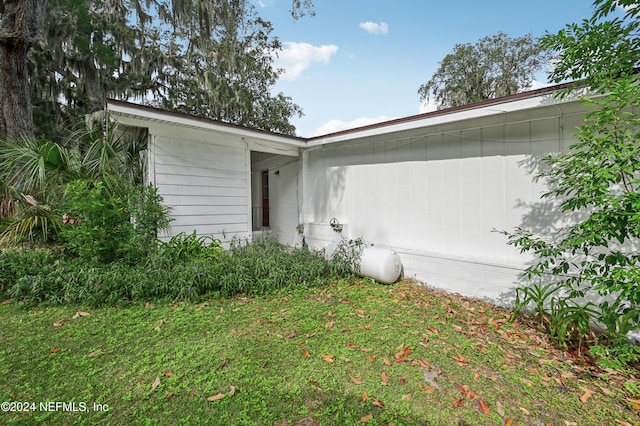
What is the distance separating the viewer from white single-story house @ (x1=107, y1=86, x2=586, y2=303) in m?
3.91

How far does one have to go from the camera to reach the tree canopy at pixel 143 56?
8.01 meters

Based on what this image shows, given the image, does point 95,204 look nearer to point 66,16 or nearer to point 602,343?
point 602,343

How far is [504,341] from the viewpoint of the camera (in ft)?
9.95

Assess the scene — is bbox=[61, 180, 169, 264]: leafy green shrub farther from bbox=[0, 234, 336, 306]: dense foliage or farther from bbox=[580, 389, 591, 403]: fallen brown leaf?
bbox=[580, 389, 591, 403]: fallen brown leaf

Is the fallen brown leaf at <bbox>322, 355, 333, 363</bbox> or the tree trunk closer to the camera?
the fallen brown leaf at <bbox>322, 355, 333, 363</bbox>

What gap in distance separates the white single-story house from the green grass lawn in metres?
1.29

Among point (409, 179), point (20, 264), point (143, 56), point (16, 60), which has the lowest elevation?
point (20, 264)

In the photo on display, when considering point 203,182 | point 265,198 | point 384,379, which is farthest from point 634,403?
point 265,198

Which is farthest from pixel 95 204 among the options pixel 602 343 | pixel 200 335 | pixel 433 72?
pixel 433 72

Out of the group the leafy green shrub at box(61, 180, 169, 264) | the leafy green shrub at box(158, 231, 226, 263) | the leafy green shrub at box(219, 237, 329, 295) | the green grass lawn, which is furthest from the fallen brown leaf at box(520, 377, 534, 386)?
the leafy green shrub at box(61, 180, 169, 264)

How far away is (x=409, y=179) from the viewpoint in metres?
5.20

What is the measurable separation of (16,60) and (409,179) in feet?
25.6

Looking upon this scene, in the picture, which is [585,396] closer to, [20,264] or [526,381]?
[526,381]

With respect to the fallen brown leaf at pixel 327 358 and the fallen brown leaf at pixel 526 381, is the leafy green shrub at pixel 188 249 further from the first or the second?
the fallen brown leaf at pixel 526 381
